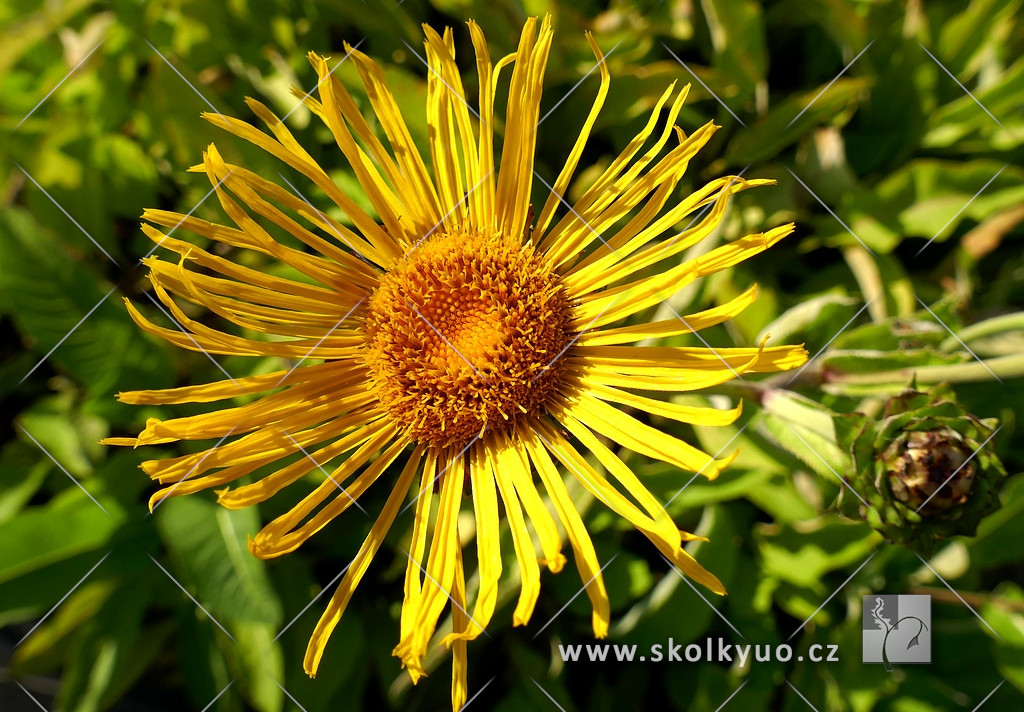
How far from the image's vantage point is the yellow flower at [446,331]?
1.16 metres

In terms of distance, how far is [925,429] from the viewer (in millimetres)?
1101

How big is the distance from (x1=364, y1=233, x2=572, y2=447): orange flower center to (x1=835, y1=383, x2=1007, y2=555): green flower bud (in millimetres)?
546

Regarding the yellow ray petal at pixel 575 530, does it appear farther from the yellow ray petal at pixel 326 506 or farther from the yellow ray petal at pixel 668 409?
the yellow ray petal at pixel 326 506

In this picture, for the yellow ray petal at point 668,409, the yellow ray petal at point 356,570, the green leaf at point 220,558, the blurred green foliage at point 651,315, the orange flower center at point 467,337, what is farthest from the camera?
the blurred green foliage at point 651,315

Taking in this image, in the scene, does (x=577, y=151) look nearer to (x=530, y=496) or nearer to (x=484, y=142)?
(x=484, y=142)

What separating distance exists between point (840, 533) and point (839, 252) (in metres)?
0.80

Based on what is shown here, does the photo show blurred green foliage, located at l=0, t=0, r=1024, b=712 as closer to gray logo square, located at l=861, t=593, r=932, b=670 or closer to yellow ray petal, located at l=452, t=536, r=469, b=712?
gray logo square, located at l=861, t=593, r=932, b=670

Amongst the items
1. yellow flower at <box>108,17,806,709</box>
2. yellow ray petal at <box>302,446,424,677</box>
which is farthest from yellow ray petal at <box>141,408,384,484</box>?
yellow ray petal at <box>302,446,424,677</box>

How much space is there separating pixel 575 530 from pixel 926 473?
546mm

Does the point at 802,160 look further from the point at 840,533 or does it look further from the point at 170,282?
the point at 170,282

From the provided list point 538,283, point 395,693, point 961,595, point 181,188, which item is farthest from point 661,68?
point 395,693

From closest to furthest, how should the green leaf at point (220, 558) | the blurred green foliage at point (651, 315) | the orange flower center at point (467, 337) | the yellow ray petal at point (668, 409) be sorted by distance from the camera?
1. the yellow ray petal at point (668, 409)
2. the orange flower center at point (467, 337)
3. the green leaf at point (220, 558)
4. the blurred green foliage at point (651, 315)

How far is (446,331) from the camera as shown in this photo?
1.32 meters

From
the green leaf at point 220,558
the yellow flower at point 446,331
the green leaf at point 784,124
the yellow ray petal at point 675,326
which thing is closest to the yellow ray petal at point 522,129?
the yellow flower at point 446,331
